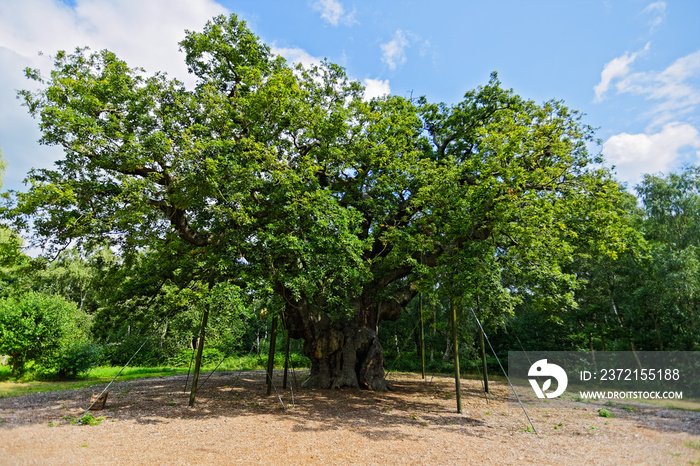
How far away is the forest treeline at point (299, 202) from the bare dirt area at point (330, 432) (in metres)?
2.26

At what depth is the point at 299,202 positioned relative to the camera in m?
8.66

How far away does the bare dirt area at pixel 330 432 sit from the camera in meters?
5.40

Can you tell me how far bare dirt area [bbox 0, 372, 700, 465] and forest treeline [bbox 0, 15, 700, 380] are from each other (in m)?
2.26

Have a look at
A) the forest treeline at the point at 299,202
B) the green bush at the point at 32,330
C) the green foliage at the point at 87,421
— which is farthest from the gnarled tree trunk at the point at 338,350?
the green bush at the point at 32,330

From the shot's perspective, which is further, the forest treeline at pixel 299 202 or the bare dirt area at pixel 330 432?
the forest treeline at pixel 299 202

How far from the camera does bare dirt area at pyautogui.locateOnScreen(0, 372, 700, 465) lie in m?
5.40

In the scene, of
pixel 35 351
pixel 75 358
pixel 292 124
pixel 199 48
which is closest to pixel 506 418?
pixel 292 124

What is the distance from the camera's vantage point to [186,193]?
8805 mm

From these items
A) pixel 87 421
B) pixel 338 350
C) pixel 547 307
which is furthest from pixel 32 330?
pixel 547 307

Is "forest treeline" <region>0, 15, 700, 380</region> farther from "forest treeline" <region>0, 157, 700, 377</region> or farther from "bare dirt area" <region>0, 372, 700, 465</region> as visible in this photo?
"bare dirt area" <region>0, 372, 700, 465</region>

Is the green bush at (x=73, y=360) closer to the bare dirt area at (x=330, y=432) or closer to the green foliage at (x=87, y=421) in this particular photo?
the bare dirt area at (x=330, y=432)

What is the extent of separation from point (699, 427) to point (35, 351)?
77.0ft

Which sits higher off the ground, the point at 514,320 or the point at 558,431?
the point at 514,320

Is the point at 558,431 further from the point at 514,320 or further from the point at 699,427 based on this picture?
the point at 514,320
